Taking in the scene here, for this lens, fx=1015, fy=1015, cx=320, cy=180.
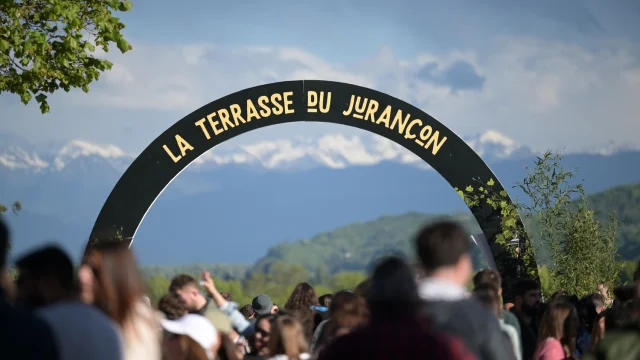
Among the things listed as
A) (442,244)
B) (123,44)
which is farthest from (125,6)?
(442,244)

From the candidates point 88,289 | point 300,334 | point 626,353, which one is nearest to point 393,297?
point 88,289

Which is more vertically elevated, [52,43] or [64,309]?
[52,43]

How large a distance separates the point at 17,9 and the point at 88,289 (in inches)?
371

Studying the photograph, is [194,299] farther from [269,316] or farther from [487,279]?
[487,279]

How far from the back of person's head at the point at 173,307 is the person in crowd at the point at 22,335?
2.84 metres

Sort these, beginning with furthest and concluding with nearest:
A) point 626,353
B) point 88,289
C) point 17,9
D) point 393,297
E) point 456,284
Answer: point 17,9, point 626,353, point 88,289, point 456,284, point 393,297

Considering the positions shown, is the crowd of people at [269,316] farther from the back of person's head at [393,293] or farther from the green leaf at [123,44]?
the green leaf at [123,44]

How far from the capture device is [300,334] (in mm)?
6496

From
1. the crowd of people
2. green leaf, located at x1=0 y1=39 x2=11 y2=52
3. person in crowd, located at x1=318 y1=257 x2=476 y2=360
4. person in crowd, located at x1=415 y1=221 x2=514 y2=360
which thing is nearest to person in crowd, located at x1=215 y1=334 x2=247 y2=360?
the crowd of people

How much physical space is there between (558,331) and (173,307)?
296 cm

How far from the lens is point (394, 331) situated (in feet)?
11.7

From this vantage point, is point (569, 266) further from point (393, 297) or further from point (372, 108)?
point (393, 297)

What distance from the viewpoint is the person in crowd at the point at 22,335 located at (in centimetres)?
374

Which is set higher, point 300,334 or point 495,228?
point 495,228
